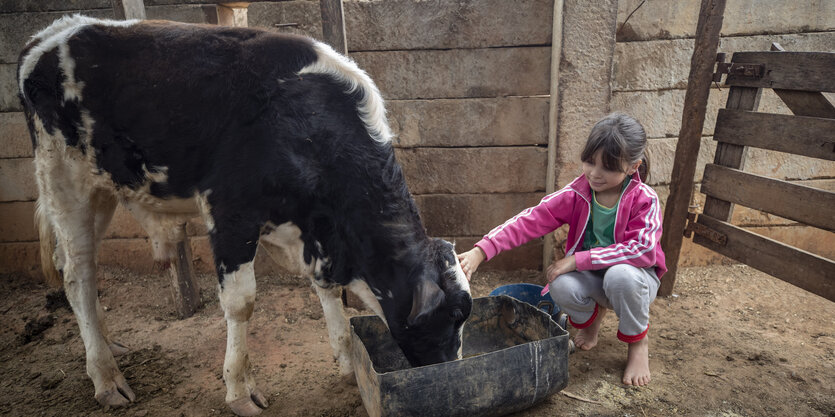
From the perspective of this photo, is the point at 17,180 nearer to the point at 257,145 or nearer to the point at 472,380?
the point at 257,145

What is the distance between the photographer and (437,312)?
84.4 inches

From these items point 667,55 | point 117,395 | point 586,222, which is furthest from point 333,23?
point 667,55

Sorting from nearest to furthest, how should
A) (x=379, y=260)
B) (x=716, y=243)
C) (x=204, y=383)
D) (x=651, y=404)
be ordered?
(x=379, y=260), (x=651, y=404), (x=204, y=383), (x=716, y=243)

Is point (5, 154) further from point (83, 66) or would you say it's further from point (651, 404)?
point (651, 404)

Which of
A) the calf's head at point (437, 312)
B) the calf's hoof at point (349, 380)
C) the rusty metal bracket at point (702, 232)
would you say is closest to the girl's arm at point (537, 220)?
the calf's head at point (437, 312)

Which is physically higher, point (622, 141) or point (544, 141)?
point (622, 141)

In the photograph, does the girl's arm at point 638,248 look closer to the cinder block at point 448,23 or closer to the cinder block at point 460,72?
the cinder block at point 460,72

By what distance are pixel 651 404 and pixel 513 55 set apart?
8.57 ft

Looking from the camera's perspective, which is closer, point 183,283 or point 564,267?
point 564,267

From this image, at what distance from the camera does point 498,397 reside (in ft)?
7.05

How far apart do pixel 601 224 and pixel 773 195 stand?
1.36m

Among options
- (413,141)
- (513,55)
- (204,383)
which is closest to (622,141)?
(513,55)

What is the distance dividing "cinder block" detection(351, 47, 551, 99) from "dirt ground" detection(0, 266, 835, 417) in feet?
5.23

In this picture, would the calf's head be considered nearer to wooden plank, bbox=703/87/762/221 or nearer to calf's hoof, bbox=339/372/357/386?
calf's hoof, bbox=339/372/357/386
